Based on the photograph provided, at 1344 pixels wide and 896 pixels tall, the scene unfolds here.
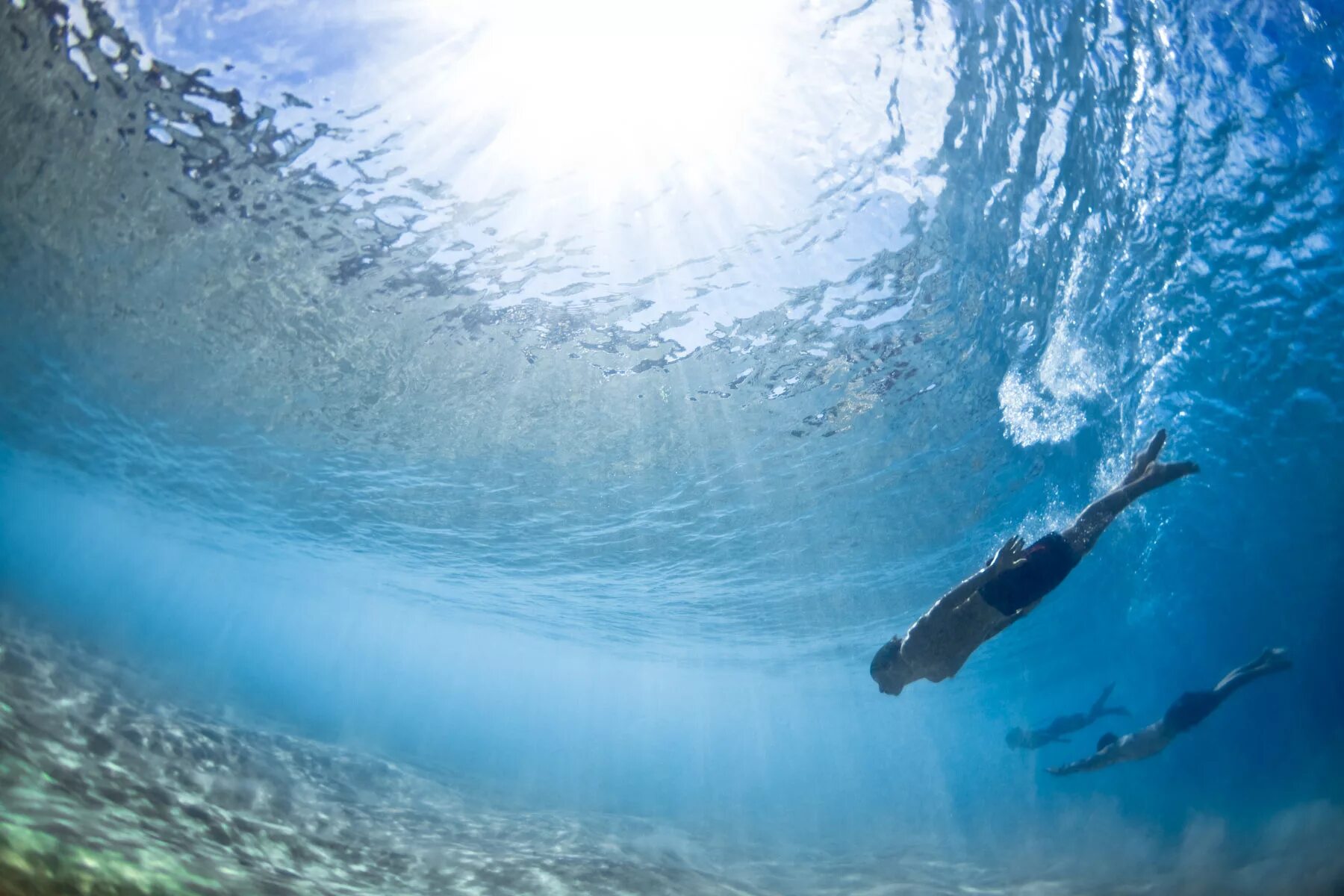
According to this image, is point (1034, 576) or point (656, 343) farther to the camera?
point (656, 343)

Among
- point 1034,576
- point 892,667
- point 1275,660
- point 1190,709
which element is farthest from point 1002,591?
point 1275,660

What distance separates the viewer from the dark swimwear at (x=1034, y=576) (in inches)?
229

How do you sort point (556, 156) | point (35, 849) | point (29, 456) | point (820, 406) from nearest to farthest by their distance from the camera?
point (35, 849)
point (556, 156)
point (820, 406)
point (29, 456)

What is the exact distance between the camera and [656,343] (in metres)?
13.0

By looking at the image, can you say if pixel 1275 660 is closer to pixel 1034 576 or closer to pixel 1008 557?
pixel 1034 576

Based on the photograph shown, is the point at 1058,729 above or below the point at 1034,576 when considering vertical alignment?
above

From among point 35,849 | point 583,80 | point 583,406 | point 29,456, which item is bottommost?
point 35,849

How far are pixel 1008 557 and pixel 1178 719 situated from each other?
11.2m

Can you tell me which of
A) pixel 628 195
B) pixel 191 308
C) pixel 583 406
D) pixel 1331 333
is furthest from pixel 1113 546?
pixel 191 308

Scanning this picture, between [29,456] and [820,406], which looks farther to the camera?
[29,456]

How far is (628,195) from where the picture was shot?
982 cm

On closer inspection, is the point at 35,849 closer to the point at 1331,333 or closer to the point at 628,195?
the point at 628,195

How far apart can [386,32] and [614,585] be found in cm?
2554

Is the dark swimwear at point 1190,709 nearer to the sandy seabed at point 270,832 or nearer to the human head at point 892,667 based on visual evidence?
the sandy seabed at point 270,832
